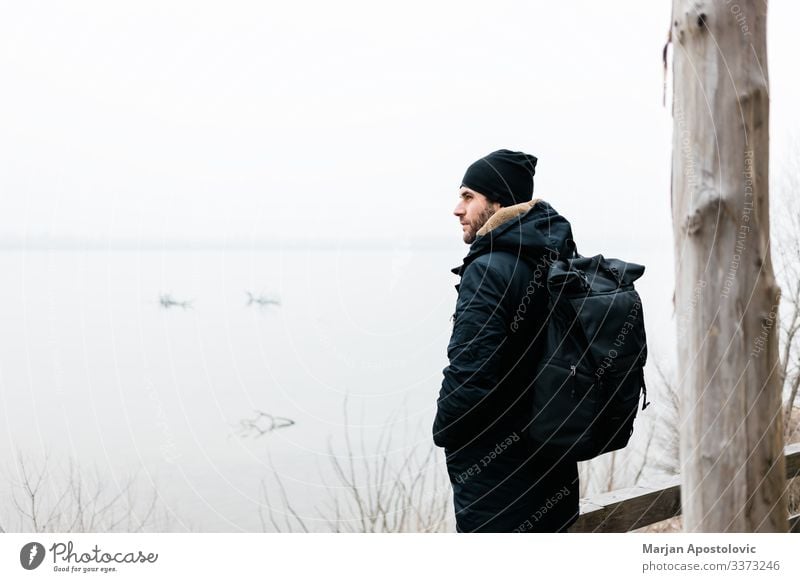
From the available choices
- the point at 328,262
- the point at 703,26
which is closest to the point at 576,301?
the point at 703,26

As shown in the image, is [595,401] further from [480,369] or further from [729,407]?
[729,407]

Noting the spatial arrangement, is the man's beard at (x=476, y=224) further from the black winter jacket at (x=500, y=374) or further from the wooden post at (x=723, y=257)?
the wooden post at (x=723, y=257)

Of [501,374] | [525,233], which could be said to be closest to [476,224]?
[525,233]

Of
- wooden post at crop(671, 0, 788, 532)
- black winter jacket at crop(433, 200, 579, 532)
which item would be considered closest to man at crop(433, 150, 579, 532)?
black winter jacket at crop(433, 200, 579, 532)

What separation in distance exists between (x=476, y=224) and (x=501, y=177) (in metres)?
0.12

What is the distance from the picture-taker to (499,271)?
1.46 meters

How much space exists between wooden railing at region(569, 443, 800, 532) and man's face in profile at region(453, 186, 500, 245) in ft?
2.58

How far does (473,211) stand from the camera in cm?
166

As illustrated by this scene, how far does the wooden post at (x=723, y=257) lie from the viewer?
172 centimetres

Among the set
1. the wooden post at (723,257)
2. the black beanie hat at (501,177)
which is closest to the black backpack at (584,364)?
the black beanie hat at (501,177)

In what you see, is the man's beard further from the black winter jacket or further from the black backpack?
the black backpack

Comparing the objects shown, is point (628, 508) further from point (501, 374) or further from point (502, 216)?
point (502, 216)
